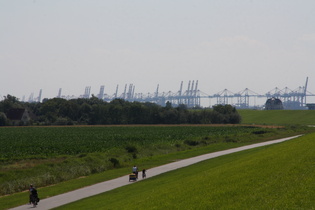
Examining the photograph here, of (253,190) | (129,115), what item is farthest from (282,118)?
Answer: (253,190)

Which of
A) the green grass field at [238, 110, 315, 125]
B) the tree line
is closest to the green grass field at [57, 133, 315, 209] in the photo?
the tree line

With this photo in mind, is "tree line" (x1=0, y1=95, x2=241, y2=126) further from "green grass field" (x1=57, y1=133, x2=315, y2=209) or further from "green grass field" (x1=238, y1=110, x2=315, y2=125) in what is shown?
"green grass field" (x1=57, y1=133, x2=315, y2=209)

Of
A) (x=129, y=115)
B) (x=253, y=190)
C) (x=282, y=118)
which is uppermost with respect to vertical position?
(x=282, y=118)

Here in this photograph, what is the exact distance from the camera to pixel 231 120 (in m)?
156

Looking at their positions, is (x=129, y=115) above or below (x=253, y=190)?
above

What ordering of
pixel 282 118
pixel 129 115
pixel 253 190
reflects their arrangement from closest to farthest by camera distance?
pixel 253 190
pixel 129 115
pixel 282 118

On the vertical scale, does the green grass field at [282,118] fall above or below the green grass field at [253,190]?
above

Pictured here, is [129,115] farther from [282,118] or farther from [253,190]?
[253,190]

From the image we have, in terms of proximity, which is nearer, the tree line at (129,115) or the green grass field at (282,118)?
the tree line at (129,115)

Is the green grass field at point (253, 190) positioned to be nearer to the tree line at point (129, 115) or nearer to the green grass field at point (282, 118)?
the tree line at point (129, 115)

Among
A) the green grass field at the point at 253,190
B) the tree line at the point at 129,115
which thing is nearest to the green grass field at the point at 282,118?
the tree line at the point at 129,115

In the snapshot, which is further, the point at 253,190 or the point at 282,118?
the point at 282,118

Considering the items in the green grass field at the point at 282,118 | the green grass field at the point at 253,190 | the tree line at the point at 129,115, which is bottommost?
the green grass field at the point at 253,190

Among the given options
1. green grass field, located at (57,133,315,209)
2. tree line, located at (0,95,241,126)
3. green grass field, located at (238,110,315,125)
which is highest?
green grass field, located at (238,110,315,125)
